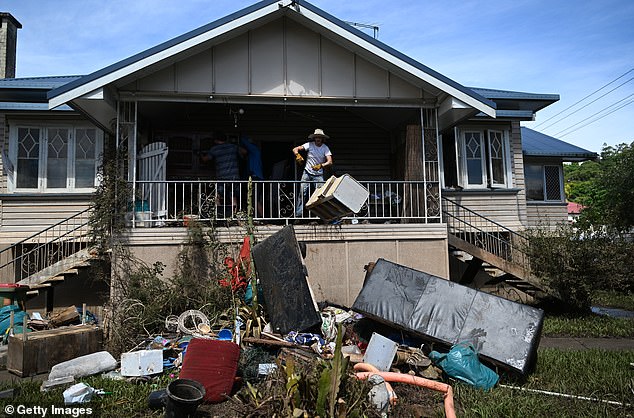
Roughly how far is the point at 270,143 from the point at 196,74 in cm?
316

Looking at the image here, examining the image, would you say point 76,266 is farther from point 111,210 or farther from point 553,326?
point 553,326

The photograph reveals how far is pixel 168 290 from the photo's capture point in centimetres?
798

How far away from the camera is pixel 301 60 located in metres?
9.45

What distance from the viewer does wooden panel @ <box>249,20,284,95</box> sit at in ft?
30.4

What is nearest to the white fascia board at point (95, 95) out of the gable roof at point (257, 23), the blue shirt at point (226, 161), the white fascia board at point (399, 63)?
the gable roof at point (257, 23)

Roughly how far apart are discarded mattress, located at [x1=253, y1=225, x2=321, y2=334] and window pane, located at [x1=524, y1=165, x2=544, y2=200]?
31.4 feet

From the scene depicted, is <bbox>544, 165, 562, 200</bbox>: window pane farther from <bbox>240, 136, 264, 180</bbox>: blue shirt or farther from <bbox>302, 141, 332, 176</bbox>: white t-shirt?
<bbox>240, 136, 264, 180</bbox>: blue shirt

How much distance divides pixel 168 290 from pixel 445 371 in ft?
14.6

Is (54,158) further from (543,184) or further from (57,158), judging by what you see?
(543,184)

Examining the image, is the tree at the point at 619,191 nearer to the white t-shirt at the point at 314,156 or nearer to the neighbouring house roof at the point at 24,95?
the white t-shirt at the point at 314,156

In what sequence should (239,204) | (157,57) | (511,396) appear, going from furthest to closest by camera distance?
1. (239,204)
2. (157,57)
3. (511,396)

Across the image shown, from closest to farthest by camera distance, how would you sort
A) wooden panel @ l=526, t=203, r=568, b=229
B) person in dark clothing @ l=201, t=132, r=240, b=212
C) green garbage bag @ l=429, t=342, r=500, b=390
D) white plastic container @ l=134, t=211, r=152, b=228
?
1. green garbage bag @ l=429, t=342, r=500, b=390
2. white plastic container @ l=134, t=211, r=152, b=228
3. person in dark clothing @ l=201, t=132, r=240, b=212
4. wooden panel @ l=526, t=203, r=568, b=229

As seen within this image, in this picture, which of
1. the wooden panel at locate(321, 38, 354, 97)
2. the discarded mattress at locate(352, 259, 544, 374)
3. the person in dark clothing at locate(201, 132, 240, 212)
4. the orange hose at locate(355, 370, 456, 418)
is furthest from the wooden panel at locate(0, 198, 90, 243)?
the orange hose at locate(355, 370, 456, 418)

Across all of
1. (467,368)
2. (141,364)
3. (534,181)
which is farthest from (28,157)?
(534,181)
